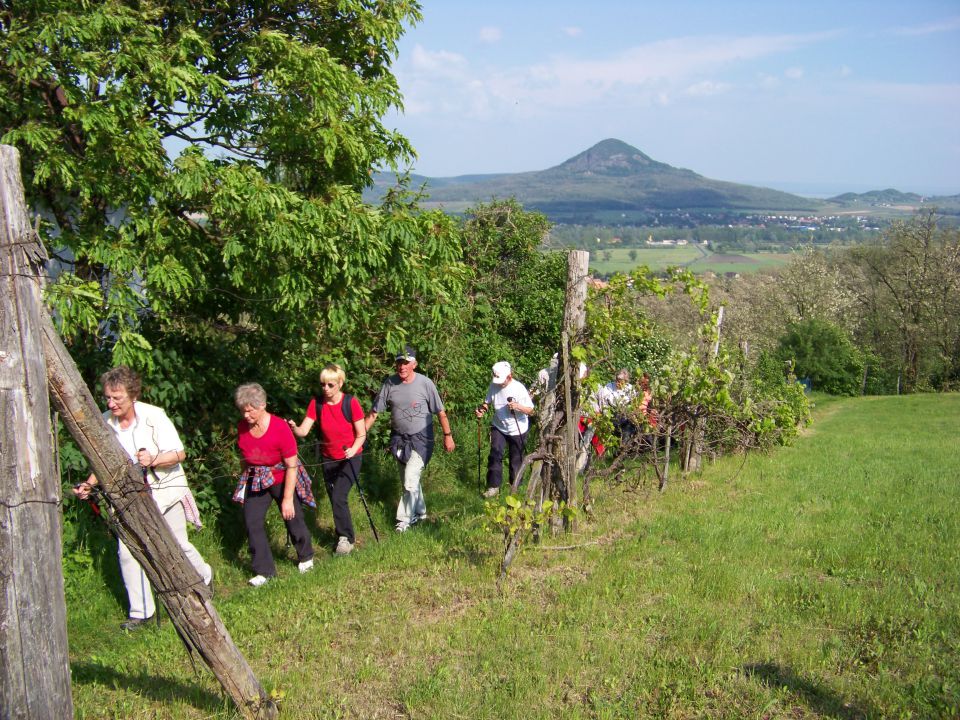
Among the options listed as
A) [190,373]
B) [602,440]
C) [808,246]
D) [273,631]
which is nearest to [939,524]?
[602,440]

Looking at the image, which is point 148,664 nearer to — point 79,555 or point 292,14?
point 79,555

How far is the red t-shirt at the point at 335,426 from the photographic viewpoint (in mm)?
7355

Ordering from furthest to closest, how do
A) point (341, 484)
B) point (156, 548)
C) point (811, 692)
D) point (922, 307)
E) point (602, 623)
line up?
point (922, 307)
point (341, 484)
point (602, 623)
point (811, 692)
point (156, 548)

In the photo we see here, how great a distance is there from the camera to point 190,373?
25.0ft

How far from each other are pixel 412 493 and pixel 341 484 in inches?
32.3

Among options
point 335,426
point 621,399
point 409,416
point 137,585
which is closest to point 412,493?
point 409,416

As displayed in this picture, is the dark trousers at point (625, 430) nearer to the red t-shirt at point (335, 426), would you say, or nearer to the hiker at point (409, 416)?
the hiker at point (409, 416)

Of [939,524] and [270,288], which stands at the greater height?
[270,288]

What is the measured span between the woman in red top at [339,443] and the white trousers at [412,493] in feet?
1.86

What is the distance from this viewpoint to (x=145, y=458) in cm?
571

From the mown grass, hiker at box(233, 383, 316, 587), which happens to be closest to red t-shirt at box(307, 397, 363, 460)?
hiker at box(233, 383, 316, 587)

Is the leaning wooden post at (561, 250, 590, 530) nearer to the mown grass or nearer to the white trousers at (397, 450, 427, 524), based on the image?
the mown grass

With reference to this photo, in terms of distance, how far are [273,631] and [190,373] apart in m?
3.16

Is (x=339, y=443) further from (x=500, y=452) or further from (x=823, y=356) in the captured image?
(x=823, y=356)
